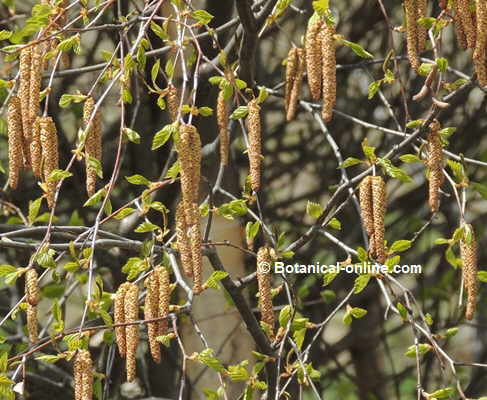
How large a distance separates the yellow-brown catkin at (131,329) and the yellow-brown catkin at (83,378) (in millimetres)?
62

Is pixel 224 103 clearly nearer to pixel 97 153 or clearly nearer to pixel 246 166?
pixel 97 153

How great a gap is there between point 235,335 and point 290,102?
2.43 ft

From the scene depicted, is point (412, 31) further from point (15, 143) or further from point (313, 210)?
point (15, 143)

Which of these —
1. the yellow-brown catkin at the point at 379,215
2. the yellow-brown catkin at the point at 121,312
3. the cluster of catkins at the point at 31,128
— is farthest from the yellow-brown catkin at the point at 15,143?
the yellow-brown catkin at the point at 379,215

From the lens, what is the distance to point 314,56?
1661 mm

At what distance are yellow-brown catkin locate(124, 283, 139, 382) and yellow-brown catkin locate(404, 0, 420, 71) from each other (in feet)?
1.96

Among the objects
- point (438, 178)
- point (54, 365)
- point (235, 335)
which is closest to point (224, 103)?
point (438, 178)

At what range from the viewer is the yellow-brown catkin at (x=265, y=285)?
1742mm

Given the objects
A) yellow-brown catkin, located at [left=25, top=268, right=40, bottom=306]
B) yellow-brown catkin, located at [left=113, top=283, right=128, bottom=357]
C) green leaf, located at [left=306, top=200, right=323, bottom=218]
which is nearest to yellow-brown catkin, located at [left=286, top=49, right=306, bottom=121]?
green leaf, located at [left=306, top=200, right=323, bottom=218]

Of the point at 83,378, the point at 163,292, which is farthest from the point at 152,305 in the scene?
the point at 83,378

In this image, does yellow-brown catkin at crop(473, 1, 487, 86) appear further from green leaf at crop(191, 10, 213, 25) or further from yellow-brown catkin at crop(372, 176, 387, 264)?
green leaf at crop(191, 10, 213, 25)

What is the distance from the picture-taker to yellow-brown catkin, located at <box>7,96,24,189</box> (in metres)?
1.61

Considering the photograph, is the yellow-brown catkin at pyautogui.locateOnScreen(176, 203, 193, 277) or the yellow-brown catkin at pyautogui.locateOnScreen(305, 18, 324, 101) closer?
the yellow-brown catkin at pyautogui.locateOnScreen(176, 203, 193, 277)

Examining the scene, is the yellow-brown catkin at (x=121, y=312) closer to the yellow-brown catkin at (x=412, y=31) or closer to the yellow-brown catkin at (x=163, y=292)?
the yellow-brown catkin at (x=163, y=292)
